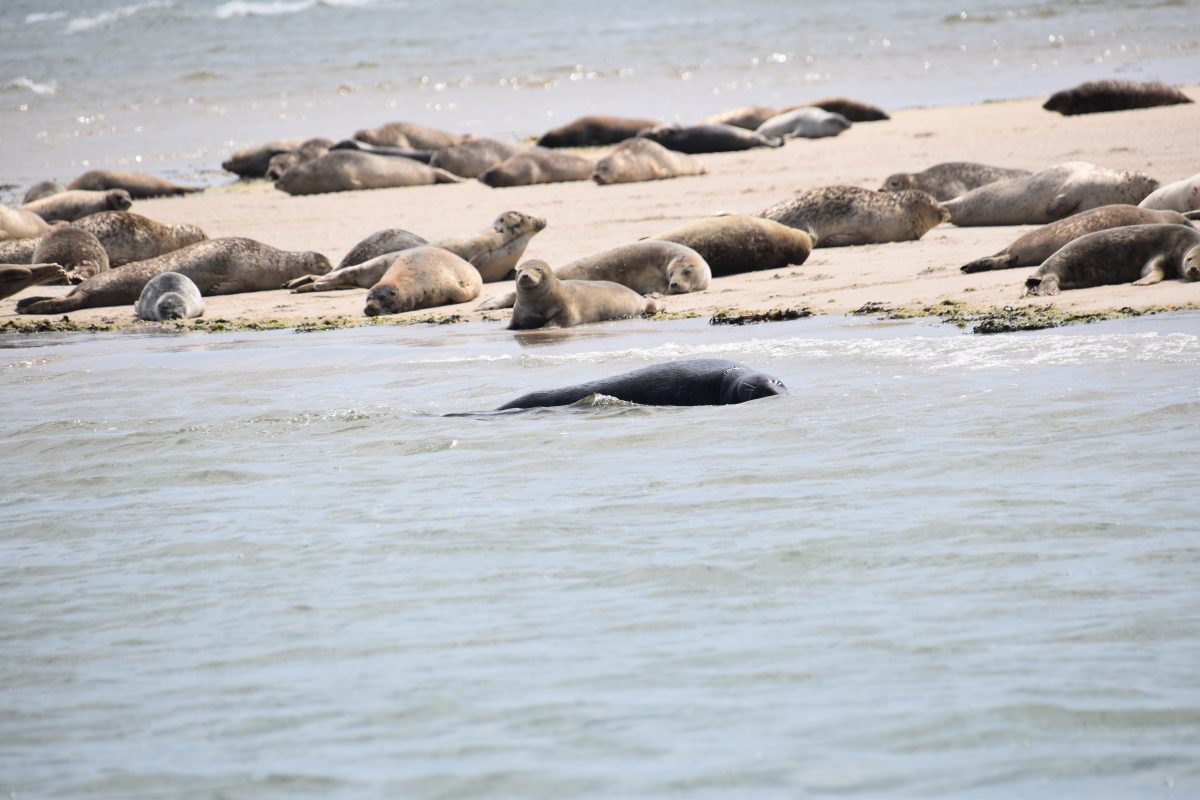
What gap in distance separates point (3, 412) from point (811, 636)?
463 cm

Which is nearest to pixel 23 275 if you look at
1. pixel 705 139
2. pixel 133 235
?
pixel 133 235

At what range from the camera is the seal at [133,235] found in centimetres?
1164

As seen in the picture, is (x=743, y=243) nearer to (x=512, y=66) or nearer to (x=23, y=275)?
(x=23, y=275)

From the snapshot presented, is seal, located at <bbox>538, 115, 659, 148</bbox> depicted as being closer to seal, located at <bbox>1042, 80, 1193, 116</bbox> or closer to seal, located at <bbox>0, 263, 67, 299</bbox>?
seal, located at <bbox>1042, 80, 1193, 116</bbox>

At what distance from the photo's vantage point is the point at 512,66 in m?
31.8

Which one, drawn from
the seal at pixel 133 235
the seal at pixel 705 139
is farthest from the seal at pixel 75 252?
the seal at pixel 705 139

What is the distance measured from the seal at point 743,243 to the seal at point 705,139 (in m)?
7.35

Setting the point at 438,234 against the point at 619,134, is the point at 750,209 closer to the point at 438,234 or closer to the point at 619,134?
the point at 438,234

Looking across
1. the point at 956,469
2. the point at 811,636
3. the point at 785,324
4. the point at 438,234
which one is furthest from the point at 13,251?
the point at 811,636

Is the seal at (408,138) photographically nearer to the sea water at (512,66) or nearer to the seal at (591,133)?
the seal at (591,133)

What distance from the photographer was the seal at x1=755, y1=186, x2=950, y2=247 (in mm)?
10211

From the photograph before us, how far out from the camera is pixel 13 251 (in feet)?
37.7

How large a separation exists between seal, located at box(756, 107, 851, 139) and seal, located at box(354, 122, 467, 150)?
12.4ft

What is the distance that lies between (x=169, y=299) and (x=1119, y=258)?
5664 millimetres
